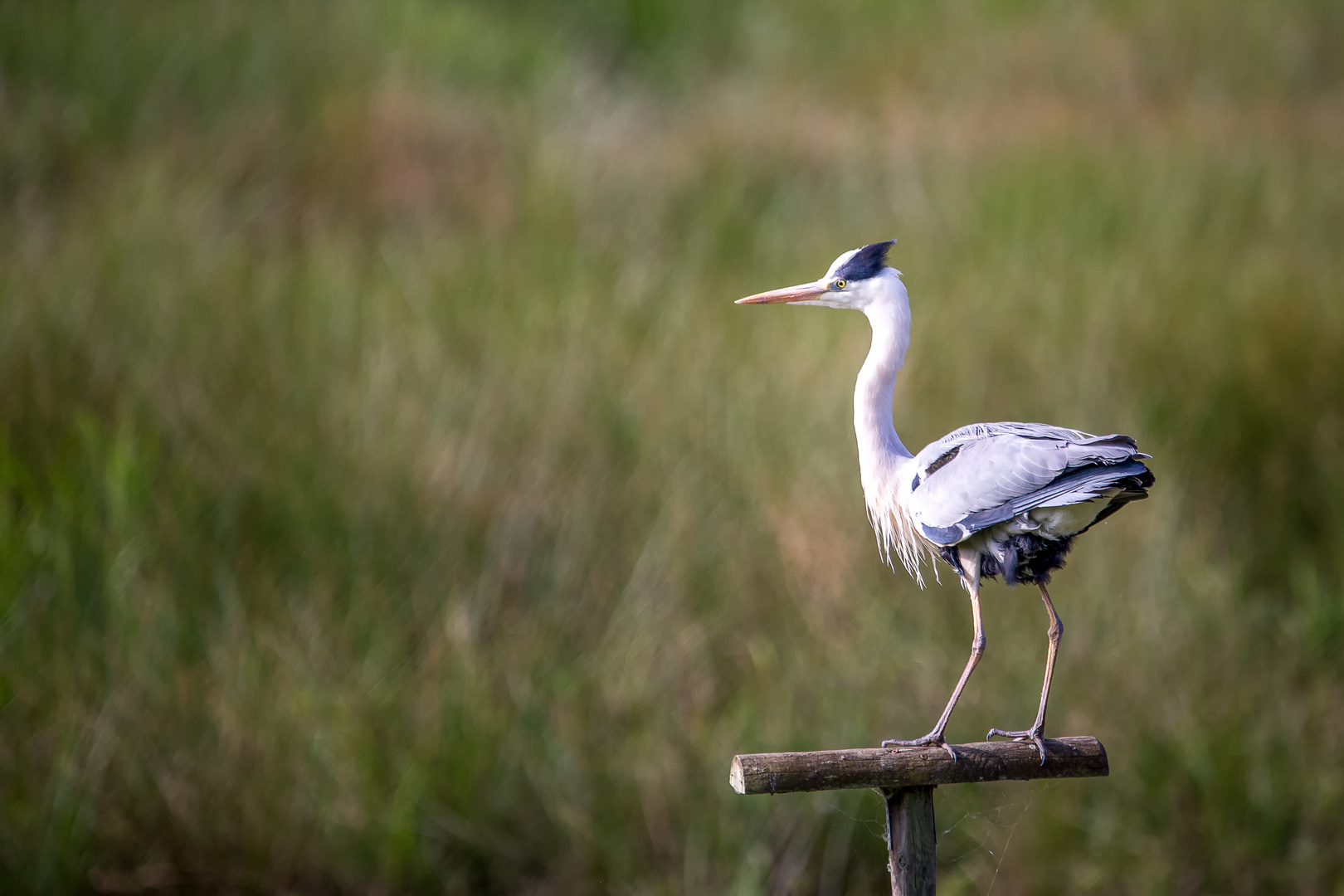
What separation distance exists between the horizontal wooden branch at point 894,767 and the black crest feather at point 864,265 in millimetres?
539

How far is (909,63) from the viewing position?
10305mm

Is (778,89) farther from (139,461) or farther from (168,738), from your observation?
(168,738)

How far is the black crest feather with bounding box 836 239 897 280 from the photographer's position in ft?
3.85

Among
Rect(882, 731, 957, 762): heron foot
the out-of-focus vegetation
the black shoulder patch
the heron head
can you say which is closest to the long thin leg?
Rect(882, 731, 957, 762): heron foot

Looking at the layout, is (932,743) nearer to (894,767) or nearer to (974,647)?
(894,767)

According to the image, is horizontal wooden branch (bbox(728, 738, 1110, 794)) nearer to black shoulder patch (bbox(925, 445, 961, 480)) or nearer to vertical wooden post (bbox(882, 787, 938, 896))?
vertical wooden post (bbox(882, 787, 938, 896))

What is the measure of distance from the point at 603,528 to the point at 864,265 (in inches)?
128

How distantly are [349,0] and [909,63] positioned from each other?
4758mm

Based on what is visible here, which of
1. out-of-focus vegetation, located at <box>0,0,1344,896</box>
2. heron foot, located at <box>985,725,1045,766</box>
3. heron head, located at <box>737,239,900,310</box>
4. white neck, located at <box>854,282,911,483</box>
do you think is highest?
heron head, located at <box>737,239,900,310</box>

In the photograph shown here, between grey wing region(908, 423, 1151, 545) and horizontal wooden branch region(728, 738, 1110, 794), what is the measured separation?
28 cm

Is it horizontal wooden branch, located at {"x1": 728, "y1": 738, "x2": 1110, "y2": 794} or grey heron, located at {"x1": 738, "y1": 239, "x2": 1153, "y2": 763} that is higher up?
grey heron, located at {"x1": 738, "y1": 239, "x2": 1153, "y2": 763}

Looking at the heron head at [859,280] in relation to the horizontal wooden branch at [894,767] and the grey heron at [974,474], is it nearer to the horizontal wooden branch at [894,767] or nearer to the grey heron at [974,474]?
the grey heron at [974,474]

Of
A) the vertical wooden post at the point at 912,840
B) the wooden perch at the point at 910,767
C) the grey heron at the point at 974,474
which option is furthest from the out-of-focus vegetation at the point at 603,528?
the grey heron at the point at 974,474

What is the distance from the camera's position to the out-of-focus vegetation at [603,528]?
11.3 feet
